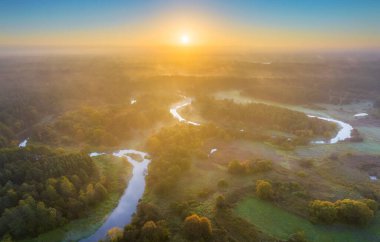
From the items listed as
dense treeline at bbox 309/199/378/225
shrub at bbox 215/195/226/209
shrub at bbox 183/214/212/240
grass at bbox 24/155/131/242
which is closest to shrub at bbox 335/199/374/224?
dense treeline at bbox 309/199/378/225

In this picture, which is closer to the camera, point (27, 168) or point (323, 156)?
point (27, 168)

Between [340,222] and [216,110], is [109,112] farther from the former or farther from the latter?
[340,222]

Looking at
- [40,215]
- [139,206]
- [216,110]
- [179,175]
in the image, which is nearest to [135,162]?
[179,175]

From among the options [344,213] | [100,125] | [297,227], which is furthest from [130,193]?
[100,125]

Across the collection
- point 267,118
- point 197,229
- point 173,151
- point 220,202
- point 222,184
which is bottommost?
point 267,118

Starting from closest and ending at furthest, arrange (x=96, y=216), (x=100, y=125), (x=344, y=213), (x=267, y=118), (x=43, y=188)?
(x=344, y=213)
(x=96, y=216)
(x=43, y=188)
(x=100, y=125)
(x=267, y=118)

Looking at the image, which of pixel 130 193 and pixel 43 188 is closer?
pixel 43 188

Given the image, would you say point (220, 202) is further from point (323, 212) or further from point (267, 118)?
point (267, 118)
